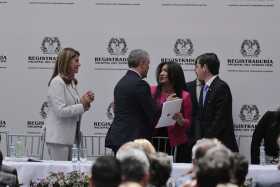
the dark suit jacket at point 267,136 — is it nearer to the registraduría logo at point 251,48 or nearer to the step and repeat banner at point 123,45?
the step and repeat banner at point 123,45

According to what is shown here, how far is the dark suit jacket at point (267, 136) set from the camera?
9133 mm

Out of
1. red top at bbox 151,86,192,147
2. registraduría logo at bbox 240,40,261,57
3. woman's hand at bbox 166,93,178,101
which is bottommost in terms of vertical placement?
red top at bbox 151,86,192,147

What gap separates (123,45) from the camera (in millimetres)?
10594

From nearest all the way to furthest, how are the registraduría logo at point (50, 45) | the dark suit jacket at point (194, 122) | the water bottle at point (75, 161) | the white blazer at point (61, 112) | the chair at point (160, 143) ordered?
the water bottle at point (75, 161) → the white blazer at point (61, 112) → the chair at point (160, 143) → the dark suit jacket at point (194, 122) → the registraduría logo at point (50, 45)

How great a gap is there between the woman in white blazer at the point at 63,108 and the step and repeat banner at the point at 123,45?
144 cm

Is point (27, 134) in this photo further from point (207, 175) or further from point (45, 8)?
point (207, 175)

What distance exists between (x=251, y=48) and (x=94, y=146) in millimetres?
2178

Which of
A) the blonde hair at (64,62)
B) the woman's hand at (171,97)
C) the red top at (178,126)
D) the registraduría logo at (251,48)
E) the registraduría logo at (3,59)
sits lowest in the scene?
the red top at (178,126)

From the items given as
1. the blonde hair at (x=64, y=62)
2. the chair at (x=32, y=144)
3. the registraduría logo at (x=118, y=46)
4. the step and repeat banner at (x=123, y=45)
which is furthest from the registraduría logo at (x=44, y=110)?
the blonde hair at (x=64, y=62)

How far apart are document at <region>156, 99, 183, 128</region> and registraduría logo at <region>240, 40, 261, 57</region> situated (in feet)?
5.23

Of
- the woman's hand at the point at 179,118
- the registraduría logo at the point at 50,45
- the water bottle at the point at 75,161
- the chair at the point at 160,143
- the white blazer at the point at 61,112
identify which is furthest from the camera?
the registraduría logo at the point at 50,45

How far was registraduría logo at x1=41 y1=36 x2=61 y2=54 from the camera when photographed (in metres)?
10.7

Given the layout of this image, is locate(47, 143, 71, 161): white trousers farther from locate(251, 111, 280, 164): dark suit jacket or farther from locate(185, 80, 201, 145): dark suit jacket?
locate(251, 111, 280, 164): dark suit jacket

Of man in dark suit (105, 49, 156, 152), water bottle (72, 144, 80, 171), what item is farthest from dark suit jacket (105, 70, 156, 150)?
water bottle (72, 144, 80, 171)
